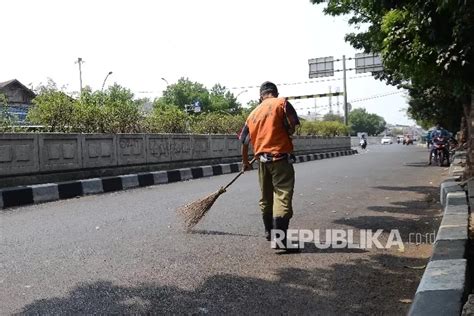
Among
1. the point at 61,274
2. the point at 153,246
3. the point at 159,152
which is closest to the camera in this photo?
the point at 61,274

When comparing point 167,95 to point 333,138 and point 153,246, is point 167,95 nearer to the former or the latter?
point 333,138

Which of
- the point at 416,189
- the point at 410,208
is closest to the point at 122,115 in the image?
the point at 416,189

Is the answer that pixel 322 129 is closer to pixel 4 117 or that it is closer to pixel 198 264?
pixel 4 117

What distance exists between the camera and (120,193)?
9.58 metres

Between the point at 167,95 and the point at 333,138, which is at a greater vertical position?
the point at 167,95

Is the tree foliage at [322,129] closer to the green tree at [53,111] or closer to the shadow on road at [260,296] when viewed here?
the green tree at [53,111]

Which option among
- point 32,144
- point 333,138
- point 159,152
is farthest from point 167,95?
point 32,144

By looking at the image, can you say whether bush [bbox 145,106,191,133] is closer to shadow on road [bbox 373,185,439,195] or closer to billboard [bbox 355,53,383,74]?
shadow on road [bbox 373,185,439,195]

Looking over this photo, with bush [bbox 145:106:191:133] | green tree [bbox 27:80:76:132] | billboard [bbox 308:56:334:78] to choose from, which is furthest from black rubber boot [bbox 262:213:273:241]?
billboard [bbox 308:56:334:78]

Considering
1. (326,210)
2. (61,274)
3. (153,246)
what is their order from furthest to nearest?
(326,210) → (153,246) → (61,274)

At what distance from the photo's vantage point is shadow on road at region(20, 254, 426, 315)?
3.00 meters

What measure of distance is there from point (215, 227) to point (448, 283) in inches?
121

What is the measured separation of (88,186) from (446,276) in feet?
25.7

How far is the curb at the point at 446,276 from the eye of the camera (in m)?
2.58
